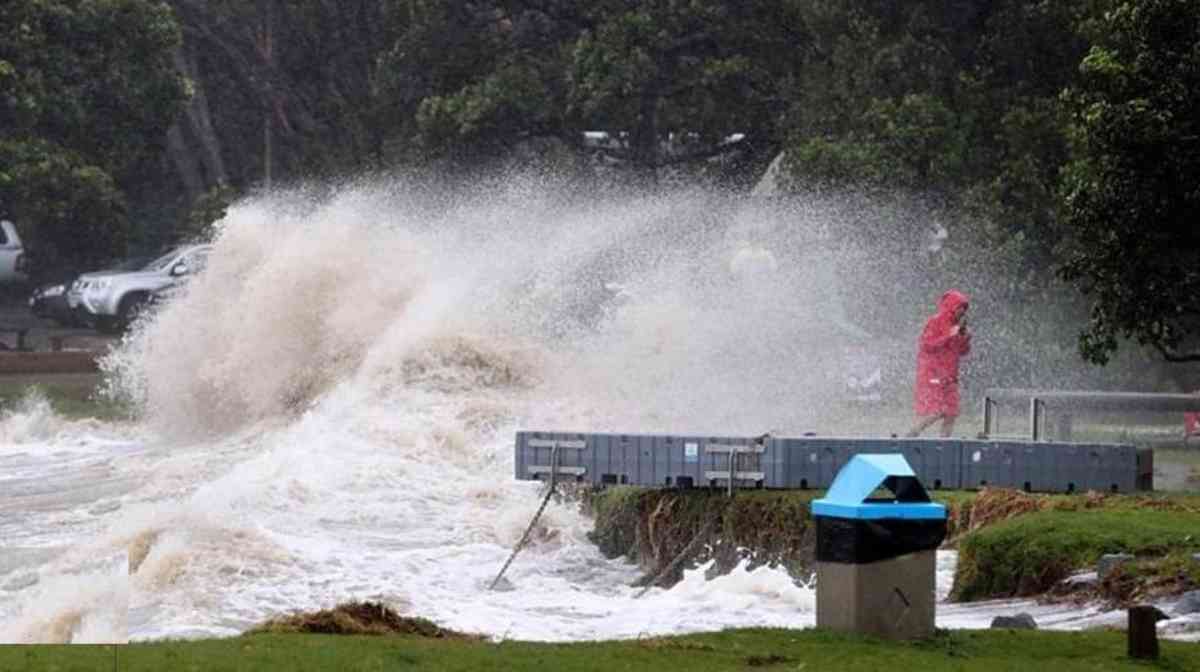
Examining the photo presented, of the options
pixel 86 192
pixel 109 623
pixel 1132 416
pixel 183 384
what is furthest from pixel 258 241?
pixel 109 623

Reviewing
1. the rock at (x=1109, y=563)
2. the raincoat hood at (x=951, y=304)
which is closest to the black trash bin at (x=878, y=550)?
the rock at (x=1109, y=563)

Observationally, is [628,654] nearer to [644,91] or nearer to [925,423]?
[925,423]

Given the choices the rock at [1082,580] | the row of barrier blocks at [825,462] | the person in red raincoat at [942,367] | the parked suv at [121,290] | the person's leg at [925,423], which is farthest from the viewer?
the parked suv at [121,290]

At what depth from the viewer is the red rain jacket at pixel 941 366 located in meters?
24.9

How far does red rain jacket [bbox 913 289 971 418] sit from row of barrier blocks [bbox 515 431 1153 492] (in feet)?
11.8

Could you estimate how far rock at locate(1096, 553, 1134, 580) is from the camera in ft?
54.7

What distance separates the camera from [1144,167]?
19.8 m

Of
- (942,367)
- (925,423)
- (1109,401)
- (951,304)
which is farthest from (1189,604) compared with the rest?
(951,304)

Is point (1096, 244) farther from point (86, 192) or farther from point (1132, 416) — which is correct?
point (86, 192)

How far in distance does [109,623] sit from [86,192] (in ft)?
108

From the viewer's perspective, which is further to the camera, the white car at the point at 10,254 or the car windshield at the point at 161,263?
the white car at the point at 10,254

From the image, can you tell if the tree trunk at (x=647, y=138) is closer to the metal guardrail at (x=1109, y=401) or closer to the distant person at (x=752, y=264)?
the distant person at (x=752, y=264)

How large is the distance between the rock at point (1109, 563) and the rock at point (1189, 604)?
1.12 m

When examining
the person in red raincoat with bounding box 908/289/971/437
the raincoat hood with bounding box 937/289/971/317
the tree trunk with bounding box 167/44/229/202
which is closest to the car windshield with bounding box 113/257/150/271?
the tree trunk with bounding box 167/44/229/202
